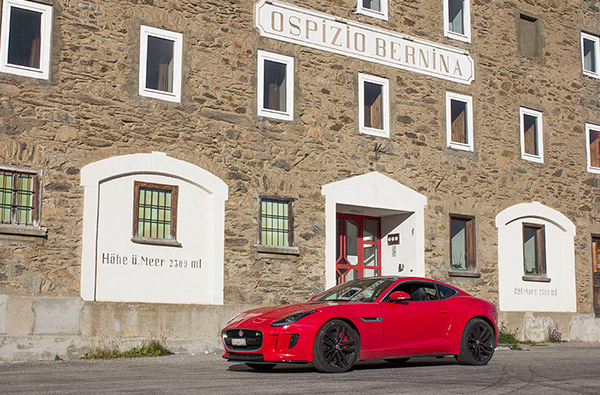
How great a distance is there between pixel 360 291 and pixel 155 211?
16.6ft

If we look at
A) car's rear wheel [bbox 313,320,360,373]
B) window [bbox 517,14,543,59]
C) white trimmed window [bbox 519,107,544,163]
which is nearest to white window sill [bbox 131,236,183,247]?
car's rear wheel [bbox 313,320,360,373]

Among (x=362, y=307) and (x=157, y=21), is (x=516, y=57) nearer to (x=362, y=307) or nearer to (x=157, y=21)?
(x=157, y=21)

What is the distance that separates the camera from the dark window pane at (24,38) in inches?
565

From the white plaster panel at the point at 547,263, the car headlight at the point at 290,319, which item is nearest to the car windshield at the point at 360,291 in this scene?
the car headlight at the point at 290,319

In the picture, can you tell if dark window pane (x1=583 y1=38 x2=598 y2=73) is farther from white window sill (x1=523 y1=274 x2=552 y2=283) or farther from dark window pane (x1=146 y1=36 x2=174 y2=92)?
dark window pane (x1=146 y1=36 x2=174 y2=92)

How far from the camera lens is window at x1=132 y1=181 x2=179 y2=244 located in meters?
15.2

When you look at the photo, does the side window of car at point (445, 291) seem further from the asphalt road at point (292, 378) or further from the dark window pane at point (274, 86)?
the dark window pane at point (274, 86)

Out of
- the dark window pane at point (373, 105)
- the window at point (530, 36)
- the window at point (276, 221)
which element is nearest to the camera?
the window at point (276, 221)

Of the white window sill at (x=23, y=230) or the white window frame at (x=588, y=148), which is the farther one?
the white window frame at (x=588, y=148)

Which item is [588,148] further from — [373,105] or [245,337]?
[245,337]

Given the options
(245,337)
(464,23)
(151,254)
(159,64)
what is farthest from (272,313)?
(464,23)

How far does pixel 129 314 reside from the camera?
47.7 feet

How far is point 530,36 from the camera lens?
72.5ft

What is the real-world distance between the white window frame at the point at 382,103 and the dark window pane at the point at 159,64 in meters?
4.57
